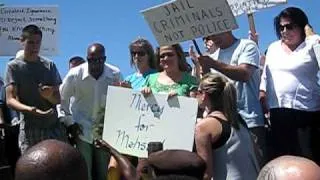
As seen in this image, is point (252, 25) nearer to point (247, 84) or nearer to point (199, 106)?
point (247, 84)

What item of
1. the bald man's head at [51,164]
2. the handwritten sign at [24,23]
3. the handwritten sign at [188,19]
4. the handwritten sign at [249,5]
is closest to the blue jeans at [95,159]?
the handwritten sign at [24,23]

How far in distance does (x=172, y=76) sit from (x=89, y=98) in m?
1.58

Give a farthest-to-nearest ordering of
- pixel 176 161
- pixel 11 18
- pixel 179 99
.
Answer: pixel 11 18 → pixel 179 99 → pixel 176 161

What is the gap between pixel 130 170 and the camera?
465 cm

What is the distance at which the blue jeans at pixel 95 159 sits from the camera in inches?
255

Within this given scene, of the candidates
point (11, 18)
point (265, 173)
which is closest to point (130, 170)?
point (265, 173)

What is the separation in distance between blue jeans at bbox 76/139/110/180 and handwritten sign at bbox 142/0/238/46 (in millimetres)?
1752

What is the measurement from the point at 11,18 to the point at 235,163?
417cm

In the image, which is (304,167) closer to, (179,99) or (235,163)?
(235,163)

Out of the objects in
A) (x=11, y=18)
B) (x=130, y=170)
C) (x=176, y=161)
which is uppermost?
(x=11, y=18)

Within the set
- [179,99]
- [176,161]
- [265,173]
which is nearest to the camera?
[265,173]

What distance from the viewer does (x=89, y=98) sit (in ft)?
22.0

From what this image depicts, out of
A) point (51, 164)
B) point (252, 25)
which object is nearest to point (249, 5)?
point (252, 25)

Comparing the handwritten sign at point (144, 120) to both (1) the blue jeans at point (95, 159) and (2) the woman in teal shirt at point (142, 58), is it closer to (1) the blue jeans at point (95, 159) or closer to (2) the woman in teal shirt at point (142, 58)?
(2) the woman in teal shirt at point (142, 58)
